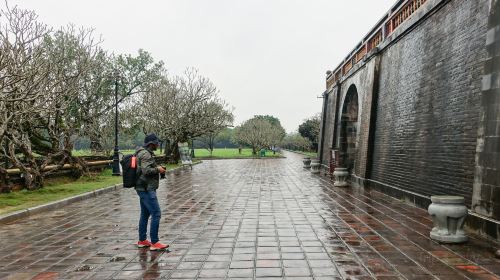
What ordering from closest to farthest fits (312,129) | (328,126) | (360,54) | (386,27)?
(386,27), (360,54), (328,126), (312,129)

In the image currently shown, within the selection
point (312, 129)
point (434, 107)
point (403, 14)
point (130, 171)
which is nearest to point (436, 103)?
point (434, 107)

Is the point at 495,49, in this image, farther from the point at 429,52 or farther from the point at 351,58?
the point at 351,58

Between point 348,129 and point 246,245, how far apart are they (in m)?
15.3

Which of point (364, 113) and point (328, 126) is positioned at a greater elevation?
point (328, 126)

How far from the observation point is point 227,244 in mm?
6230

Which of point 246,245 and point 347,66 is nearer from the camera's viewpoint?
point 246,245

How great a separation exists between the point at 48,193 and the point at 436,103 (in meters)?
10.8

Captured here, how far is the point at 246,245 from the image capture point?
614cm

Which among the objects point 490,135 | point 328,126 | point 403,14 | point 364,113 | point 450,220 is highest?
point 403,14

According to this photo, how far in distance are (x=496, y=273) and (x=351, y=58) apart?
1548 cm

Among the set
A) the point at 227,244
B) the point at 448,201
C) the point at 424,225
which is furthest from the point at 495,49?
the point at 227,244

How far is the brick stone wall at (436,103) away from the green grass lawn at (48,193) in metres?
9.14

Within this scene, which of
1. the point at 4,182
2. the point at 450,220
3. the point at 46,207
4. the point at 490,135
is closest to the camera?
the point at 450,220

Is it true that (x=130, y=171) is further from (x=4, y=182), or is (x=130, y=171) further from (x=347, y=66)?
(x=347, y=66)
